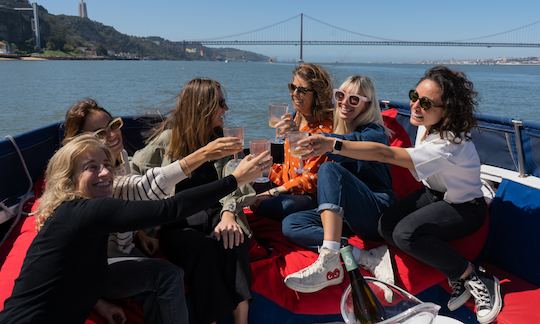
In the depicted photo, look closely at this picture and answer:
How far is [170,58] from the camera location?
298ft

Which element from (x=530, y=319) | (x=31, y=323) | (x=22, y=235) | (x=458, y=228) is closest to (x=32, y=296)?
(x=31, y=323)

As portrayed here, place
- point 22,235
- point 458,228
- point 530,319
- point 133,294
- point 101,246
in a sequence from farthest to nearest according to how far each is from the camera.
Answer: point 22,235 < point 458,228 < point 530,319 < point 133,294 < point 101,246

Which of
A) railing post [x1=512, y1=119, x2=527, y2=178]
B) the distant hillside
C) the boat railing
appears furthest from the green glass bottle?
the distant hillside

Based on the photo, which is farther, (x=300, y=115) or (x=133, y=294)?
(x=300, y=115)

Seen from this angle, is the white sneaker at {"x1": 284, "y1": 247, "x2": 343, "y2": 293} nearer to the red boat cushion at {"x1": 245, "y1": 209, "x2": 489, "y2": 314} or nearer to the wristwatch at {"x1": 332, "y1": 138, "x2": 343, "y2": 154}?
the red boat cushion at {"x1": 245, "y1": 209, "x2": 489, "y2": 314}

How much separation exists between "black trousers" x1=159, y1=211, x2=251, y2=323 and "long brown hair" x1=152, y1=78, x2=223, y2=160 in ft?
1.40

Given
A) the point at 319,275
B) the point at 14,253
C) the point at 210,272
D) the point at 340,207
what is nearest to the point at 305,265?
the point at 319,275

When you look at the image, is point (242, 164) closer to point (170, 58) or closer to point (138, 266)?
point (138, 266)

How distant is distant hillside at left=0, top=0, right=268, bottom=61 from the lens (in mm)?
64500

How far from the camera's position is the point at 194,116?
2.14 m

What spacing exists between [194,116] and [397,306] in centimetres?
132

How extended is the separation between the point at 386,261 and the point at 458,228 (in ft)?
1.17

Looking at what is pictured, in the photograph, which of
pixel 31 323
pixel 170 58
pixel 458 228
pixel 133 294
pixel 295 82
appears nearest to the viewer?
pixel 31 323

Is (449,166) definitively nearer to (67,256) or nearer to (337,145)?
(337,145)
